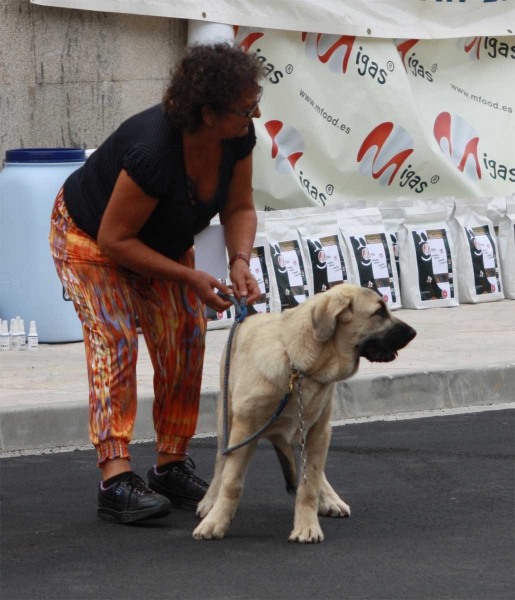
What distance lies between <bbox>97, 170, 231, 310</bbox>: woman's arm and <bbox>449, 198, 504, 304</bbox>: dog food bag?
5143 mm

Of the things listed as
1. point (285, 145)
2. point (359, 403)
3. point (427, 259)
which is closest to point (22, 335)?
point (359, 403)

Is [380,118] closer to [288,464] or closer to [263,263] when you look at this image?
[263,263]

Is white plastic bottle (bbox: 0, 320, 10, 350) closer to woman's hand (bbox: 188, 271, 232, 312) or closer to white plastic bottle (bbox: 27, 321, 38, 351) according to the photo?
white plastic bottle (bbox: 27, 321, 38, 351)

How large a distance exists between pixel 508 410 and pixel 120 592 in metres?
3.36

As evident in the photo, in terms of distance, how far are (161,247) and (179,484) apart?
92cm

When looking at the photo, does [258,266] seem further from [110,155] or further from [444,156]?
[110,155]

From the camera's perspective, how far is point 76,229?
14.6ft

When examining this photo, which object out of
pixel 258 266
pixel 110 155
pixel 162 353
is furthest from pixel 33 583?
pixel 258 266

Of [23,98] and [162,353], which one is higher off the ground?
[23,98]

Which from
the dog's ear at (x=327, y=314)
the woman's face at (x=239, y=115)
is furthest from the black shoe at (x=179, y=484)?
the woman's face at (x=239, y=115)

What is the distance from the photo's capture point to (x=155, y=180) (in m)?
4.15

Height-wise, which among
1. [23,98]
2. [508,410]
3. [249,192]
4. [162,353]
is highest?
Answer: [23,98]

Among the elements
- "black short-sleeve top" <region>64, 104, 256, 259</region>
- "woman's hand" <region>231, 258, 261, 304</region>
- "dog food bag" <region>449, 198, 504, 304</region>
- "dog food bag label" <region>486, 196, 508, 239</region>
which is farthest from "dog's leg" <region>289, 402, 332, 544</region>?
"dog food bag label" <region>486, 196, 508, 239</region>

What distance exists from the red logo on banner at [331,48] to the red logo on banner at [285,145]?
56 cm
